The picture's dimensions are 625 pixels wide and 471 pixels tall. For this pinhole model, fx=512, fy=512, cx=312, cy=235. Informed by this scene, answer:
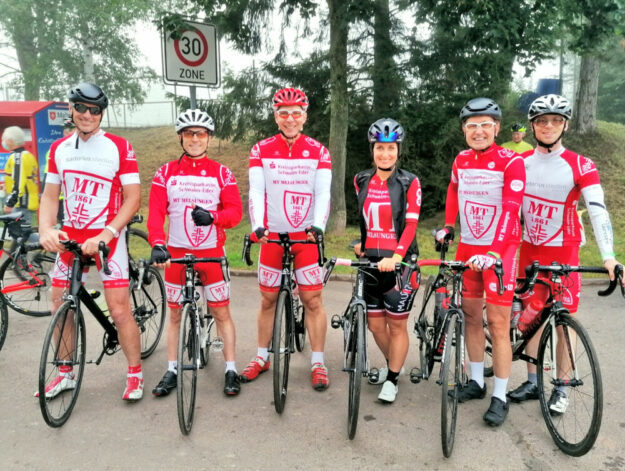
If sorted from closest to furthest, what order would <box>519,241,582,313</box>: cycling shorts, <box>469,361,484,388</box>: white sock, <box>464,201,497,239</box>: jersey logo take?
<box>519,241,582,313</box>: cycling shorts
<box>464,201,497,239</box>: jersey logo
<box>469,361,484,388</box>: white sock

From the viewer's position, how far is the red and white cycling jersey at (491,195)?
363 cm

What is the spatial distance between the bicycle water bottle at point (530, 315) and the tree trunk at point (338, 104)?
6.78 m

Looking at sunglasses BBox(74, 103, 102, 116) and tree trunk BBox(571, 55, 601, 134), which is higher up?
tree trunk BBox(571, 55, 601, 134)

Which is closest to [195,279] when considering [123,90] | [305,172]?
[305,172]

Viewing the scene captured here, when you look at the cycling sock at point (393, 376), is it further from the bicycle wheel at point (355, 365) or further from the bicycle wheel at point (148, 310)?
the bicycle wheel at point (148, 310)

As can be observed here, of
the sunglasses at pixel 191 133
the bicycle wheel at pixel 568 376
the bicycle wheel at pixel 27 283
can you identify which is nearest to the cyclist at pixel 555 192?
the bicycle wheel at pixel 568 376

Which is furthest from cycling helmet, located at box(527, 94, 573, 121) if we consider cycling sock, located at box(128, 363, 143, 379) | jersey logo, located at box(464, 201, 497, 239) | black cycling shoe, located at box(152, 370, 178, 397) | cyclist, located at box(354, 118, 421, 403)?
cycling sock, located at box(128, 363, 143, 379)

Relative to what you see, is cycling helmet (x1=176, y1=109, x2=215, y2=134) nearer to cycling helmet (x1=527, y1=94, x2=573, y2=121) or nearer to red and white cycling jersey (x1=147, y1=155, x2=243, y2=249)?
red and white cycling jersey (x1=147, y1=155, x2=243, y2=249)

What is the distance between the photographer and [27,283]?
6016mm

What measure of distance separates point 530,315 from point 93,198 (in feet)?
11.2

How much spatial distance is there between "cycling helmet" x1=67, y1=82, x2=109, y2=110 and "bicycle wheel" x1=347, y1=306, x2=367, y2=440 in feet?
8.11

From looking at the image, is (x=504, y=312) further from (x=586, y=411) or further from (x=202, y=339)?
(x=202, y=339)

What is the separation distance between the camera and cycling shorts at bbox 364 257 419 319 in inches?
156

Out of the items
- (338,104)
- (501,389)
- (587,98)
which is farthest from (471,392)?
(587,98)
